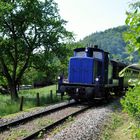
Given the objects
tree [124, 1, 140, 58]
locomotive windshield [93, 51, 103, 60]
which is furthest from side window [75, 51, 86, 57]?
tree [124, 1, 140, 58]

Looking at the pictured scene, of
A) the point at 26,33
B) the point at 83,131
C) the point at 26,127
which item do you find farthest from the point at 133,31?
the point at 26,33

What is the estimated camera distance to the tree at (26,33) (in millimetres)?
29656

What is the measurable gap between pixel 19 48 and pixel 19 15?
295 cm

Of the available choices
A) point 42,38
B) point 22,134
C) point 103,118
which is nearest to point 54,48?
point 42,38

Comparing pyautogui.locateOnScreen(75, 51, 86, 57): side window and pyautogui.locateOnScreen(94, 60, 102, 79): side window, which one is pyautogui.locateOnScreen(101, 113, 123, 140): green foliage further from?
pyautogui.locateOnScreen(75, 51, 86, 57): side window

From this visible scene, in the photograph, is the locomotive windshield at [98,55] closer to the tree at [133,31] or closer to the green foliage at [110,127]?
the green foliage at [110,127]

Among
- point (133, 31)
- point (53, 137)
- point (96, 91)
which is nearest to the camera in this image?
point (133, 31)

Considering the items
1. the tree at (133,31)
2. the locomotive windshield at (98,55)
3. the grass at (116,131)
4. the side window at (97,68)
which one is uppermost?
the locomotive windshield at (98,55)

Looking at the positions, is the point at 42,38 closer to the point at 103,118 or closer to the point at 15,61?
the point at 15,61

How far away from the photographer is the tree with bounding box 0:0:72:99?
29656 millimetres

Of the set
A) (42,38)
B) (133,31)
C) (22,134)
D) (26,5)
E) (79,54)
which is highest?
(26,5)

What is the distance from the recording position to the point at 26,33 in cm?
3072

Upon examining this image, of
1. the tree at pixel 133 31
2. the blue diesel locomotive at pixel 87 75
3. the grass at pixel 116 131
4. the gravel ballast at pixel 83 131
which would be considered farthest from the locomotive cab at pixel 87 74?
the tree at pixel 133 31

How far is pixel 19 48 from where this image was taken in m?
30.7
